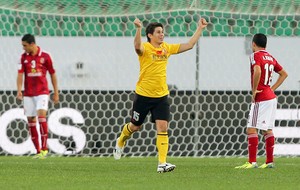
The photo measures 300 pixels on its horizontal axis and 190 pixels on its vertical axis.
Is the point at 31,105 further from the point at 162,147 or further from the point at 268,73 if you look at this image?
the point at 268,73

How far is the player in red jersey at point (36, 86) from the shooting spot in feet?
47.2

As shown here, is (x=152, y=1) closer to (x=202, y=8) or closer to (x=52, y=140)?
(x=202, y=8)

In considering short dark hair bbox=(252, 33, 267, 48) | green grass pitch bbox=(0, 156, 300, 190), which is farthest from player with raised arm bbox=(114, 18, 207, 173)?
short dark hair bbox=(252, 33, 267, 48)

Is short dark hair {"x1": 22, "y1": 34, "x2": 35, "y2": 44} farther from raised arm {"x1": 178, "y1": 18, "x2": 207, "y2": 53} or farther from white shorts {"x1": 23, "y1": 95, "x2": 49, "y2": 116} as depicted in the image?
raised arm {"x1": 178, "y1": 18, "x2": 207, "y2": 53}

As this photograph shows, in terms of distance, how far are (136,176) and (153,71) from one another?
1491 mm

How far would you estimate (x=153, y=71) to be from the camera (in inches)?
448

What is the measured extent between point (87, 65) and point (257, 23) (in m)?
3.09

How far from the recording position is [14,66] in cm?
1672

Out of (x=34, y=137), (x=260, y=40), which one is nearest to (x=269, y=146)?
(x=260, y=40)

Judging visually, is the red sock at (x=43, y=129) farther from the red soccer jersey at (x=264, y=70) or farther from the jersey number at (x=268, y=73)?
the jersey number at (x=268, y=73)

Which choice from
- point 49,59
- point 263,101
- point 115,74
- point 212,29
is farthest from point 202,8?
point 263,101

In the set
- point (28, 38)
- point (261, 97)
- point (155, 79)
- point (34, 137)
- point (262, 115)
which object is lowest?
point (34, 137)

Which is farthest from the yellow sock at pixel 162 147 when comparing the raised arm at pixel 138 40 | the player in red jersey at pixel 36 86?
the player in red jersey at pixel 36 86

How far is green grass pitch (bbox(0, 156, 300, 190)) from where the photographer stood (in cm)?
920
